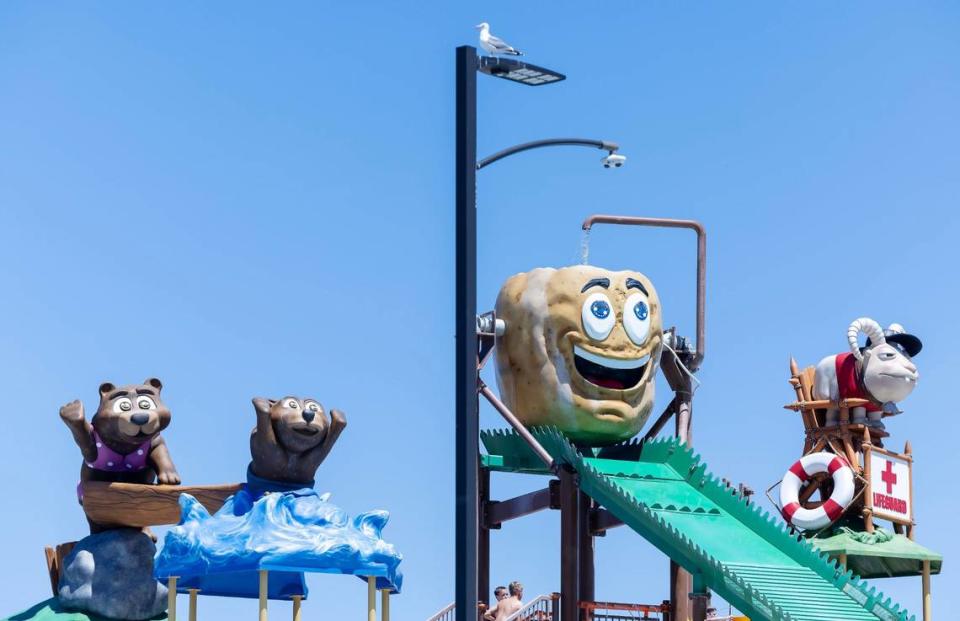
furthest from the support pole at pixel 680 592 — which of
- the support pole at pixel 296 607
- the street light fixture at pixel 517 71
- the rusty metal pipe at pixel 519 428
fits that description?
the street light fixture at pixel 517 71

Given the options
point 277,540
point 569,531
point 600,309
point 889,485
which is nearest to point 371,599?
point 277,540

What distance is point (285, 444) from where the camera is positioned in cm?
2800

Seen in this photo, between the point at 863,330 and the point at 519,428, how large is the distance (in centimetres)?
700

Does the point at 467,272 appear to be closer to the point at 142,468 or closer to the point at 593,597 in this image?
the point at 142,468

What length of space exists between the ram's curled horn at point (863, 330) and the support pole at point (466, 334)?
20583mm

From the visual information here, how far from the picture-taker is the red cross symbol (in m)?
38.2

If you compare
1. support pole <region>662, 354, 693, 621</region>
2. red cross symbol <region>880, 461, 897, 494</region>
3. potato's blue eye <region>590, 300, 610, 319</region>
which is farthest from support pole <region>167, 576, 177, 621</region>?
red cross symbol <region>880, 461, 897, 494</region>

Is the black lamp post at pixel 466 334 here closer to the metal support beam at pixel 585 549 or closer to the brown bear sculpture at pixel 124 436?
the brown bear sculpture at pixel 124 436

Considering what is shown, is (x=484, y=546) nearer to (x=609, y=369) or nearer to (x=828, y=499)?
(x=609, y=369)

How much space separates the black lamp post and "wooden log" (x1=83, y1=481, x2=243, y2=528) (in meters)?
10.9

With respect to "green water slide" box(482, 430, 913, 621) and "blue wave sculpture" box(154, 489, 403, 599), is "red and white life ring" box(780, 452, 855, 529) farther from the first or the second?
"blue wave sculpture" box(154, 489, 403, 599)

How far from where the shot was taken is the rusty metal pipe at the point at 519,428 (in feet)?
115

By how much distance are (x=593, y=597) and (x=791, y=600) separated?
155 inches

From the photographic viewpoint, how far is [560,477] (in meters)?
35.3
